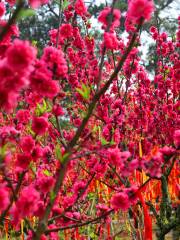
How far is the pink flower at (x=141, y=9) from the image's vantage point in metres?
2.02

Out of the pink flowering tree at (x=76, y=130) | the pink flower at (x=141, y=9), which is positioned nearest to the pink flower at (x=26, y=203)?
the pink flowering tree at (x=76, y=130)

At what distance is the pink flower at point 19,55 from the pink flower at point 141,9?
67 cm

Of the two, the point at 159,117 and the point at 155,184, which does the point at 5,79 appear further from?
the point at 159,117

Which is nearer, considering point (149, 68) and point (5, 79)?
point (5, 79)

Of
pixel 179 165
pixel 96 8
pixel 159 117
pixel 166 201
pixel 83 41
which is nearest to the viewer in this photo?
pixel 166 201

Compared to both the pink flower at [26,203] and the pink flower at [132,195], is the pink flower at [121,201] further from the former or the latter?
the pink flower at [26,203]

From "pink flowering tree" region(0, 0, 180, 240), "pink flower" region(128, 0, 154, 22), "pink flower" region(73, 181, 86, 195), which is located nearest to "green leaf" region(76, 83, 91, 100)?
"pink flowering tree" region(0, 0, 180, 240)

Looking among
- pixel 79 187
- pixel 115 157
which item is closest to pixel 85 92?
pixel 115 157

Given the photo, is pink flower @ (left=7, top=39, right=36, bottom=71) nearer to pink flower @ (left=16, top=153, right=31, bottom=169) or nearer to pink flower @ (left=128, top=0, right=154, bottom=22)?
pink flower @ (left=128, top=0, right=154, bottom=22)

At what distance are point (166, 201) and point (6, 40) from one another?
3.02 metres

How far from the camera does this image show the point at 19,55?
1616 millimetres

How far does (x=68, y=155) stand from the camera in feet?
6.82

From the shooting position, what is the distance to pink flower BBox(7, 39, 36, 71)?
161cm

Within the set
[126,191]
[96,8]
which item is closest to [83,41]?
[126,191]
